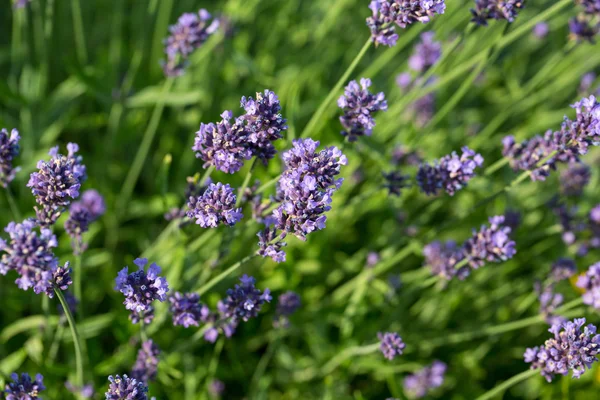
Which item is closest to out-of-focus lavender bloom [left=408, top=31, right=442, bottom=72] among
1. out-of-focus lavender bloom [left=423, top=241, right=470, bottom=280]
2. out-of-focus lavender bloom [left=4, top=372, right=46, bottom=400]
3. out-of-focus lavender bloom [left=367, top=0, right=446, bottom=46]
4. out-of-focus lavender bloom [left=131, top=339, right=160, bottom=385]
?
out-of-focus lavender bloom [left=423, top=241, right=470, bottom=280]

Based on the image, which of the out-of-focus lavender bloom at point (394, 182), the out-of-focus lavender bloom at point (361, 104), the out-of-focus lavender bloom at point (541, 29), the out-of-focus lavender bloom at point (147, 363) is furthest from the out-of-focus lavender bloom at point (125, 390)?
the out-of-focus lavender bloom at point (541, 29)

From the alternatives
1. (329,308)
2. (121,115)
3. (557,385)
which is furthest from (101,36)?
(557,385)

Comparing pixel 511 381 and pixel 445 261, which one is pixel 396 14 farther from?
pixel 511 381

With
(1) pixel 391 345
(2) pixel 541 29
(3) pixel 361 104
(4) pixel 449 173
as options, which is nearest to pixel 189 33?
(3) pixel 361 104

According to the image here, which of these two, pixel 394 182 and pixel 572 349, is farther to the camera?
pixel 394 182

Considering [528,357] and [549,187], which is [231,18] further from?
[528,357]

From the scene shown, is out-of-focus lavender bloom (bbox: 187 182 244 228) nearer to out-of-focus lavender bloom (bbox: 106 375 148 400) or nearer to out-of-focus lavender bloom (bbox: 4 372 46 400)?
out-of-focus lavender bloom (bbox: 106 375 148 400)
